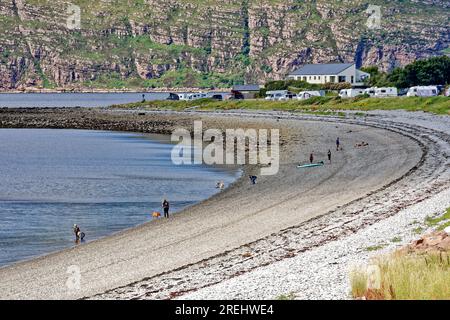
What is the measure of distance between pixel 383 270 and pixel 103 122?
137 m

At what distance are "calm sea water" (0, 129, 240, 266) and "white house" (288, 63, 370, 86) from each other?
3157 inches

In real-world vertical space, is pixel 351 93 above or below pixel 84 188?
below

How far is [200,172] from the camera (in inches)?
2916

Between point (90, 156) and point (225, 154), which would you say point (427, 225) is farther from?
point (90, 156)

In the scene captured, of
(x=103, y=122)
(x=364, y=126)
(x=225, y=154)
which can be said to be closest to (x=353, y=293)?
(x=225, y=154)

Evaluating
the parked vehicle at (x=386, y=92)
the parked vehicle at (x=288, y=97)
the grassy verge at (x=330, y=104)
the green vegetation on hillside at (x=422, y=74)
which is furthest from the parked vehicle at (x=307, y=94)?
the parked vehicle at (x=386, y=92)

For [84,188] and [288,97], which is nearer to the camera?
[84,188]

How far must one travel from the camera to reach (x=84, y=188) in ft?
216

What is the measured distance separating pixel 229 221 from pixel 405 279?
23.2 metres

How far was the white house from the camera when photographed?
608 ft

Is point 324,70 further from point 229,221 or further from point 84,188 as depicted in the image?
point 229,221

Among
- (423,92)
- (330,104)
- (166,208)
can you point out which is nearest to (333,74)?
(330,104)

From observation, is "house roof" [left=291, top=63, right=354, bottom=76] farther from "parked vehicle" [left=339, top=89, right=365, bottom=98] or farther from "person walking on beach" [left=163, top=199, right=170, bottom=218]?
"person walking on beach" [left=163, top=199, right=170, bottom=218]

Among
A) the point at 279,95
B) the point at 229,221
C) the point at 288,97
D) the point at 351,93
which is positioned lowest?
the point at 288,97
